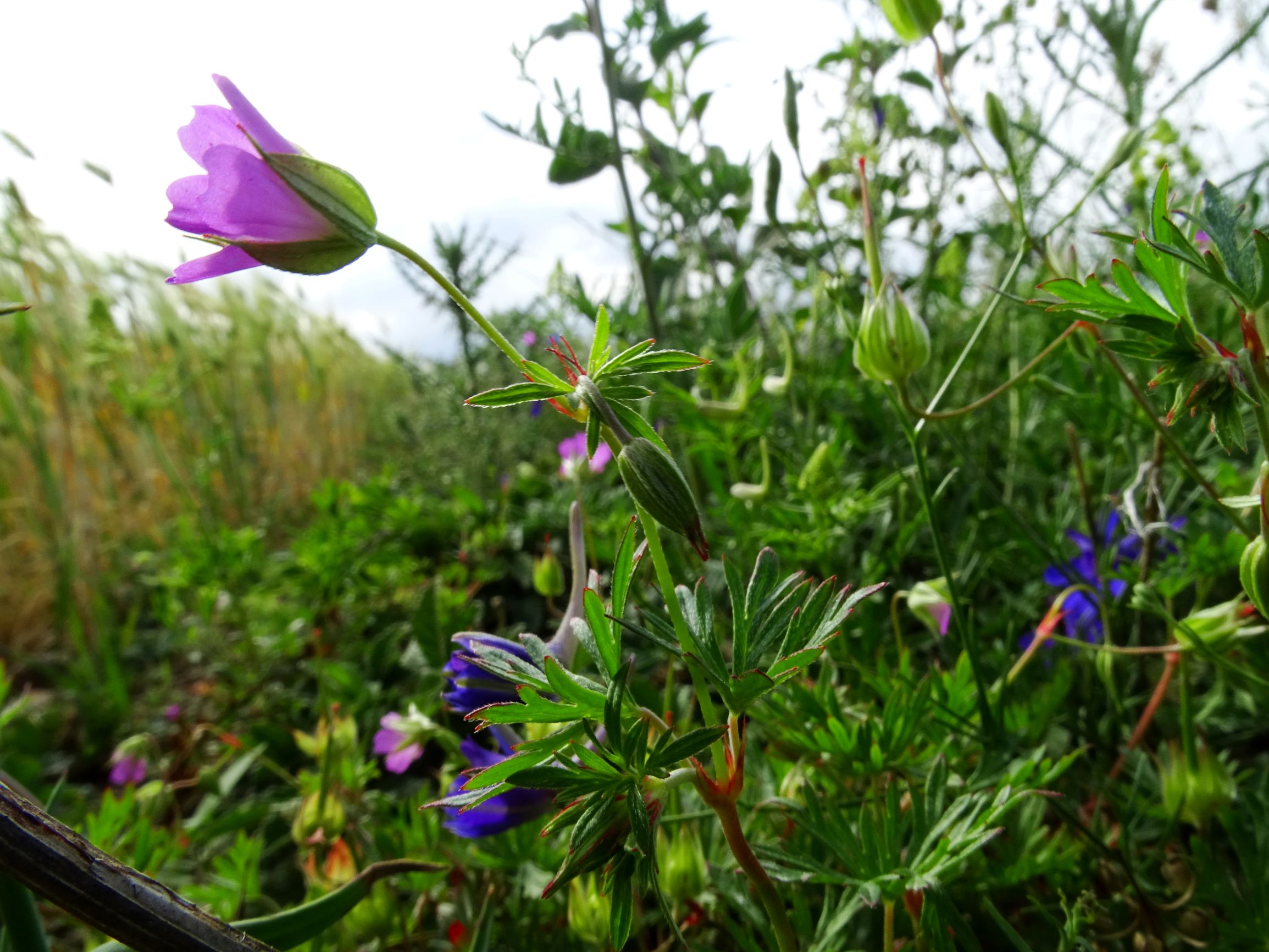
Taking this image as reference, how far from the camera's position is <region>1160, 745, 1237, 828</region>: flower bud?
0.48m

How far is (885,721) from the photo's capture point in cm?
45

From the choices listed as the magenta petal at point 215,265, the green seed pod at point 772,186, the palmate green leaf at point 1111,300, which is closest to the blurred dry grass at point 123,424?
the green seed pod at point 772,186

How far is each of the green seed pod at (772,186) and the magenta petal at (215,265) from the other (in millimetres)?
584

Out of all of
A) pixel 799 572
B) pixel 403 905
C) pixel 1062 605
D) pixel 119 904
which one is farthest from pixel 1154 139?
pixel 119 904

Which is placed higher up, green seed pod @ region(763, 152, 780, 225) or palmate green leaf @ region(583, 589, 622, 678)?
green seed pod @ region(763, 152, 780, 225)

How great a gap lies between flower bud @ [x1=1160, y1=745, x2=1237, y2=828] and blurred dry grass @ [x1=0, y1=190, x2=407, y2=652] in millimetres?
1985

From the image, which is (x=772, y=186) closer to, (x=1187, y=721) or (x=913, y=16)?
(x=913, y=16)

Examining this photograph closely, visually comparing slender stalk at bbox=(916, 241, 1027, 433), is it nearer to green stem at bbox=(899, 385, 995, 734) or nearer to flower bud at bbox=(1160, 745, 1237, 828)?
green stem at bbox=(899, 385, 995, 734)

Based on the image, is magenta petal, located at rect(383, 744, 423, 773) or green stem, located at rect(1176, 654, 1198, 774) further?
magenta petal, located at rect(383, 744, 423, 773)

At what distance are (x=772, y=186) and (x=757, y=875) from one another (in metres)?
0.67

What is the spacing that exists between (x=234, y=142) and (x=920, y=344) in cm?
33

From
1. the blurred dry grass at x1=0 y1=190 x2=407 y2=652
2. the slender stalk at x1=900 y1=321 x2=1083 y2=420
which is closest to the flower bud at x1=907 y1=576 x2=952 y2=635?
the slender stalk at x1=900 y1=321 x2=1083 y2=420

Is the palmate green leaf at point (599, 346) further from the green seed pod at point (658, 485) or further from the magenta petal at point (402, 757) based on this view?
the magenta petal at point (402, 757)

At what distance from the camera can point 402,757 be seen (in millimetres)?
602
